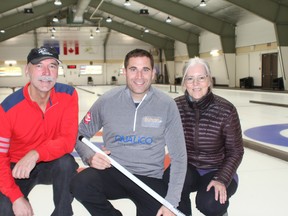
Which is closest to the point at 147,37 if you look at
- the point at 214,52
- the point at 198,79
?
the point at 214,52

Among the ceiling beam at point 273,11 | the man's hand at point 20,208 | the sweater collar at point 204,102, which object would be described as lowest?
the man's hand at point 20,208

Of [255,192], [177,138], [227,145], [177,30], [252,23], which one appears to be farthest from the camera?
[177,30]

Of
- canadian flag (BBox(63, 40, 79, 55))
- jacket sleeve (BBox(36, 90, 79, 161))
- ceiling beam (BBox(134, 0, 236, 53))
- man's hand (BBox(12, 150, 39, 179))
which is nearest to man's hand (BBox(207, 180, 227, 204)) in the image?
jacket sleeve (BBox(36, 90, 79, 161))

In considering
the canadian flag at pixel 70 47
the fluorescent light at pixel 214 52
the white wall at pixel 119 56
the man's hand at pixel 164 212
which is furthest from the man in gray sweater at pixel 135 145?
the canadian flag at pixel 70 47

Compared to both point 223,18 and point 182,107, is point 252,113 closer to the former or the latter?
point 182,107

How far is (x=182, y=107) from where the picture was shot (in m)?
2.59

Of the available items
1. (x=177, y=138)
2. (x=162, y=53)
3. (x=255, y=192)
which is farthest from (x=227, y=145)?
(x=162, y=53)

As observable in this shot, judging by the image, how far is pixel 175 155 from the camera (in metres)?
2.27

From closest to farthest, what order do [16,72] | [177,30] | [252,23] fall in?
1. [252,23]
2. [177,30]
3. [16,72]

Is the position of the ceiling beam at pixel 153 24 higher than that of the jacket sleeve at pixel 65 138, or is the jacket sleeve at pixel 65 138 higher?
the ceiling beam at pixel 153 24

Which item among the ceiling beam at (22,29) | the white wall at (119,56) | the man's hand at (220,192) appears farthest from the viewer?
the ceiling beam at (22,29)

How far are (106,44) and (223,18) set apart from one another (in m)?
15.7

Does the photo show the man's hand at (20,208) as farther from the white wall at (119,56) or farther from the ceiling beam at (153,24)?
the ceiling beam at (153,24)

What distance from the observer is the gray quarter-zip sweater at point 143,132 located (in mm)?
2309
